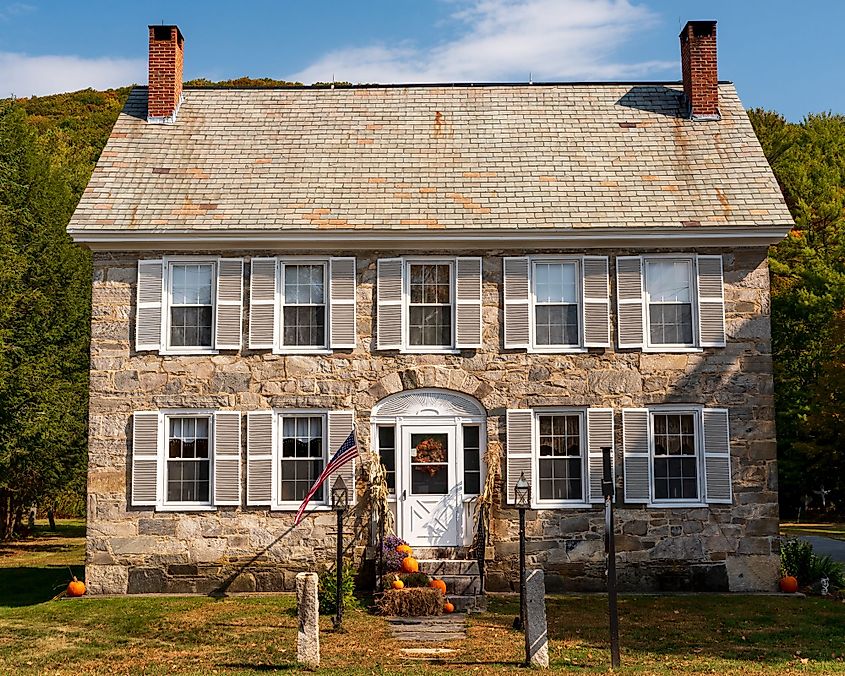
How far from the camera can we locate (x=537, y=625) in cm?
999

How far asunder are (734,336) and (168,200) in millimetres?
9454

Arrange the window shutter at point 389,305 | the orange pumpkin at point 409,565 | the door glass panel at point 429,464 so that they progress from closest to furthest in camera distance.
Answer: the orange pumpkin at point 409,565
the door glass panel at point 429,464
the window shutter at point 389,305

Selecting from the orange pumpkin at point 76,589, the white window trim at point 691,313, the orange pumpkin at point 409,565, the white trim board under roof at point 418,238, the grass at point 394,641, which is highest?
the white trim board under roof at point 418,238

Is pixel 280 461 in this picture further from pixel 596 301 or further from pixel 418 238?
pixel 596 301

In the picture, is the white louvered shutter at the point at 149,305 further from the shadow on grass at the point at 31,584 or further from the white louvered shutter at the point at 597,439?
the white louvered shutter at the point at 597,439

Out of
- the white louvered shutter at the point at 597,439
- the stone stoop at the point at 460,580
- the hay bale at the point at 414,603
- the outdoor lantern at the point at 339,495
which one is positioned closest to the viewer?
the outdoor lantern at the point at 339,495

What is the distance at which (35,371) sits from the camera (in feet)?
72.6

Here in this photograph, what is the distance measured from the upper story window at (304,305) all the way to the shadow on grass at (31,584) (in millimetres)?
5834

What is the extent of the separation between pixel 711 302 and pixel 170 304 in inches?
342

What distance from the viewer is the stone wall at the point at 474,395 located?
1495 centimetres

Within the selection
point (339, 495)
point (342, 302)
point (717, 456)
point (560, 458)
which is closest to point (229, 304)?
point (342, 302)

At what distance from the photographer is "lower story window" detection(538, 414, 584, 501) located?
1525 centimetres

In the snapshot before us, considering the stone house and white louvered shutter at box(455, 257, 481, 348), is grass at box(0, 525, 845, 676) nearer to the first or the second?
the stone house

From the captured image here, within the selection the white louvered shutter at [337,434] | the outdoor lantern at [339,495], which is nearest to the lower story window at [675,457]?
the white louvered shutter at [337,434]
